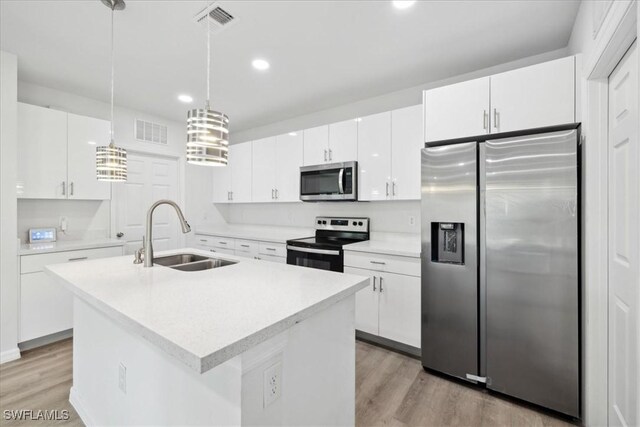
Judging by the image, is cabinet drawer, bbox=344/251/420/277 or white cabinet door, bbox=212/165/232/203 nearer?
cabinet drawer, bbox=344/251/420/277

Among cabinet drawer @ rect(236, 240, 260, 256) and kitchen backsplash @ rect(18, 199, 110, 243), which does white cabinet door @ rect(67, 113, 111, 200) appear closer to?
kitchen backsplash @ rect(18, 199, 110, 243)

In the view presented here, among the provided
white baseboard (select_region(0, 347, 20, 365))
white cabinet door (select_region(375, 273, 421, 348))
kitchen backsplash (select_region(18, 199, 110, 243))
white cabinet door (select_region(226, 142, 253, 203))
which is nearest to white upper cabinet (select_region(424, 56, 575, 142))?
white cabinet door (select_region(375, 273, 421, 348))

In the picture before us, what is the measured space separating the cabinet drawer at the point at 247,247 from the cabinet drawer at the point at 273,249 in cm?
10

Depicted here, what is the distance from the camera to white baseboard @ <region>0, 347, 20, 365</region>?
8.19 feet

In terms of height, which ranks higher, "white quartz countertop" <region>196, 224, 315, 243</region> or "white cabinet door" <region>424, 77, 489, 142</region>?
"white cabinet door" <region>424, 77, 489, 142</region>

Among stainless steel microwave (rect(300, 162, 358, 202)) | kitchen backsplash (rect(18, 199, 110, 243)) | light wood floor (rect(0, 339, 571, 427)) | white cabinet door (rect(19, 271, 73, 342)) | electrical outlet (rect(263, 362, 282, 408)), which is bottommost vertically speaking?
light wood floor (rect(0, 339, 571, 427))

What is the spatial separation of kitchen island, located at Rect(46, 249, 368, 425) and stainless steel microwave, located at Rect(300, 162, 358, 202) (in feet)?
5.13

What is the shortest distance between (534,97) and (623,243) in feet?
3.49

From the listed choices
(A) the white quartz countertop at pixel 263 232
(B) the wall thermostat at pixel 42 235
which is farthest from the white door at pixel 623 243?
(B) the wall thermostat at pixel 42 235

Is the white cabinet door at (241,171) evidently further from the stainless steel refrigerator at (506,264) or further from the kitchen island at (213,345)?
the stainless steel refrigerator at (506,264)

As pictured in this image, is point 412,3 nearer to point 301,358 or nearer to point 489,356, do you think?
point 301,358

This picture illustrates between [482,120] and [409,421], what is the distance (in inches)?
83.2

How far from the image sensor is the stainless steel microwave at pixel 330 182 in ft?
10.4

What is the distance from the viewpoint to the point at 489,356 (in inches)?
81.6
